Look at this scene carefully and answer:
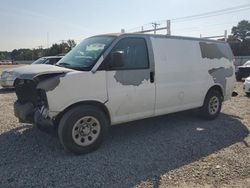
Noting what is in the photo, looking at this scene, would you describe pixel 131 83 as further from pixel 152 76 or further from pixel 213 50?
pixel 213 50

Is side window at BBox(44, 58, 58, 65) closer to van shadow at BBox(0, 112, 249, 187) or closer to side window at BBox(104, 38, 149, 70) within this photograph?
van shadow at BBox(0, 112, 249, 187)

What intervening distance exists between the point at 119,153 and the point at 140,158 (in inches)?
16.7

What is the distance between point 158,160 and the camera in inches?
175

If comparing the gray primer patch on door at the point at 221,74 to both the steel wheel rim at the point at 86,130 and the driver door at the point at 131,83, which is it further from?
the steel wheel rim at the point at 86,130

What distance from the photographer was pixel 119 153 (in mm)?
4750

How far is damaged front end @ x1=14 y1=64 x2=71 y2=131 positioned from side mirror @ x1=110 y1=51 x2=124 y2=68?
0.89m

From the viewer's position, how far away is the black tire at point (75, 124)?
174 inches

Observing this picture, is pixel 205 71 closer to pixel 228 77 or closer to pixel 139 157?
pixel 228 77

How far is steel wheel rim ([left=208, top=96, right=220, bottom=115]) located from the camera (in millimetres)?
6925

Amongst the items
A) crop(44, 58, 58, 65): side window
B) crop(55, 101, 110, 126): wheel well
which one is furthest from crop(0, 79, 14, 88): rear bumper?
crop(55, 101, 110, 126): wheel well

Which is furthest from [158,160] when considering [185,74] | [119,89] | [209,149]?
[185,74]

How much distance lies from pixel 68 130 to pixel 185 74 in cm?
292

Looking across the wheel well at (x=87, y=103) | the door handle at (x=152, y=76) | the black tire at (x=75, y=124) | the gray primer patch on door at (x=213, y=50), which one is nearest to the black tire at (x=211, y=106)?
the gray primer patch on door at (x=213, y=50)

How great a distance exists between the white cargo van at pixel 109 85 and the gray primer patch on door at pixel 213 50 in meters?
0.04
